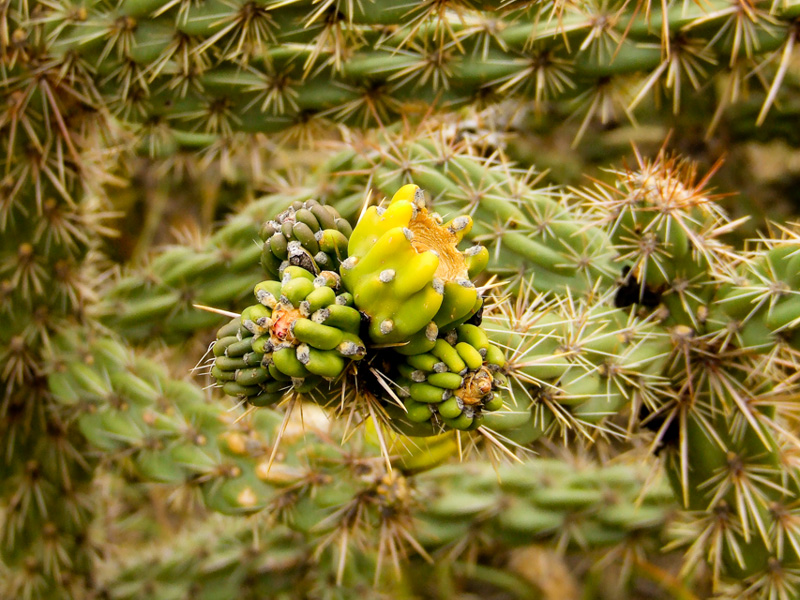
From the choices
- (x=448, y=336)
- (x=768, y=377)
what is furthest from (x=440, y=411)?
(x=768, y=377)

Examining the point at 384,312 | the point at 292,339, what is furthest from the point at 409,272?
the point at 292,339

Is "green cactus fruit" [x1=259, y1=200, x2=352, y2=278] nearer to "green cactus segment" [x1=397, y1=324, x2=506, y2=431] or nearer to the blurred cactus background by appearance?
the blurred cactus background

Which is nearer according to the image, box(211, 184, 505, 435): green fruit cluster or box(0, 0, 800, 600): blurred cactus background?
box(211, 184, 505, 435): green fruit cluster

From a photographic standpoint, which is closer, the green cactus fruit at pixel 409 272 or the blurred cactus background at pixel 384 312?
the green cactus fruit at pixel 409 272

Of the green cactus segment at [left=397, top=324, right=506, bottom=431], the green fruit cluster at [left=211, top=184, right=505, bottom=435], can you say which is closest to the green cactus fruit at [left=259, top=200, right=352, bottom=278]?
the green fruit cluster at [left=211, top=184, right=505, bottom=435]

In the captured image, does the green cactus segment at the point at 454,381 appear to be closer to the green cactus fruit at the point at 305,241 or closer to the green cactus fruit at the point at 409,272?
the green cactus fruit at the point at 409,272

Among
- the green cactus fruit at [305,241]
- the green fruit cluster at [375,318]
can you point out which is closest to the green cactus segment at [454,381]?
the green fruit cluster at [375,318]

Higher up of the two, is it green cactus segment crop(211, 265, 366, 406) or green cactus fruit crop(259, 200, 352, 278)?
green cactus fruit crop(259, 200, 352, 278)
